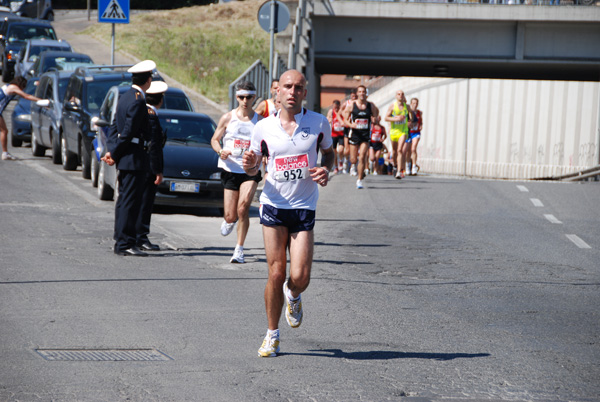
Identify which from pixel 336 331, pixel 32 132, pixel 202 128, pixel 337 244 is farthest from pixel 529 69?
pixel 336 331

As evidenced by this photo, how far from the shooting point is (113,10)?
22.6 metres

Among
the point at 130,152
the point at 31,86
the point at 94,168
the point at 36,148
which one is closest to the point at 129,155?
the point at 130,152

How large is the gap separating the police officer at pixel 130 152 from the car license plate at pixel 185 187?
156 inches

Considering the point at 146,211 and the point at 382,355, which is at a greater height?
the point at 146,211

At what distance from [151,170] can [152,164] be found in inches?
2.9

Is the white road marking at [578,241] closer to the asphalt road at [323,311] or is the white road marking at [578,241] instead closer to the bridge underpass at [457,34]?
the asphalt road at [323,311]

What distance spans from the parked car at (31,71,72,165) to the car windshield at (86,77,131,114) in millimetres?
1940

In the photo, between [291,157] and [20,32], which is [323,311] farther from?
[20,32]

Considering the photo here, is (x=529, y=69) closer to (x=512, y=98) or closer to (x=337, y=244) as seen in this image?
(x=512, y=98)

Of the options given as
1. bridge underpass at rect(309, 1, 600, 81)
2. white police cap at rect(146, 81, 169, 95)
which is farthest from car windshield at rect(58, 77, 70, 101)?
bridge underpass at rect(309, 1, 600, 81)

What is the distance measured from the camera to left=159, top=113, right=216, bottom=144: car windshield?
16422 mm

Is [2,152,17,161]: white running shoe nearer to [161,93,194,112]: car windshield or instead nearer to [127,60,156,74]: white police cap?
[161,93,194,112]: car windshield

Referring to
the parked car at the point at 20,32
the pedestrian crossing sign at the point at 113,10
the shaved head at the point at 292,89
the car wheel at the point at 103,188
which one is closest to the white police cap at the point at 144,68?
the shaved head at the point at 292,89

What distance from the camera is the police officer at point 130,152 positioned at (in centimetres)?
1080
